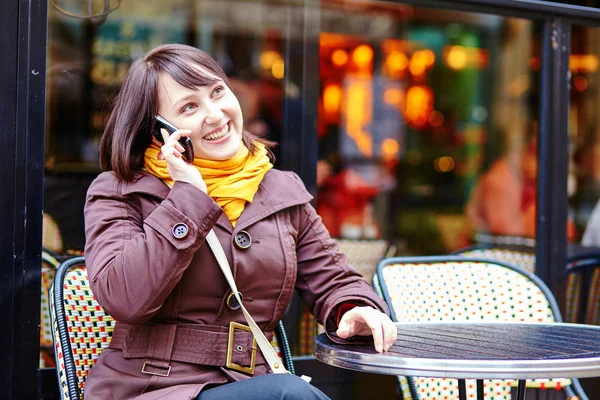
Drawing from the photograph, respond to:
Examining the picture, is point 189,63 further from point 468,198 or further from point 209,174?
point 468,198

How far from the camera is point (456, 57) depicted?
9867 mm

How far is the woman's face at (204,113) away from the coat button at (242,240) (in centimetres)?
22

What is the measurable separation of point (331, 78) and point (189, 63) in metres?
6.52

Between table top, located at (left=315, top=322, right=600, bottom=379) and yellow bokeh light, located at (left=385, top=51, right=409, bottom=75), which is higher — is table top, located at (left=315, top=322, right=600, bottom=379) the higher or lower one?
the lower one

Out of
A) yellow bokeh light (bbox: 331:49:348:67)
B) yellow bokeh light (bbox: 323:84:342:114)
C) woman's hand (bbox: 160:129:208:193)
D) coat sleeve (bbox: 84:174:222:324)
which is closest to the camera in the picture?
coat sleeve (bbox: 84:174:222:324)

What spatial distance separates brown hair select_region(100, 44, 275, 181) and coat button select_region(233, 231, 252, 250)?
33 cm

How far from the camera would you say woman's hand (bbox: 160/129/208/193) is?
80.9 inches

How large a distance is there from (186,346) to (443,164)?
8.15 meters

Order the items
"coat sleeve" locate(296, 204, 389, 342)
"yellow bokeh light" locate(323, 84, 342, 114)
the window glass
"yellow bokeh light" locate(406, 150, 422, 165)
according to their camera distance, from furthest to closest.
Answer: "yellow bokeh light" locate(406, 150, 422, 165) < "yellow bokeh light" locate(323, 84, 342, 114) < the window glass < "coat sleeve" locate(296, 204, 389, 342)

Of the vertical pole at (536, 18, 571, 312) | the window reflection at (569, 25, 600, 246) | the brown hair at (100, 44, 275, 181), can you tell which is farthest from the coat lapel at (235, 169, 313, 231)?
the window reflection at (569, 25, 600, 246)

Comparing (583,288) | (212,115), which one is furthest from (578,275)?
(212,115)

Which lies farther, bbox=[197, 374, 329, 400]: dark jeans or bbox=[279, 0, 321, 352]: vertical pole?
bbox=[279, 0, 321, 352]: vertical pole

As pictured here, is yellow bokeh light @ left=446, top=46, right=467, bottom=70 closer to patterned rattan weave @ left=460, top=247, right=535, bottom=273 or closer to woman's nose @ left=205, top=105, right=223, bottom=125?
patterned rattan weave @ left=460, top=247, right=535, bottom=273

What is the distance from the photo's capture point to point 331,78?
8.65m
